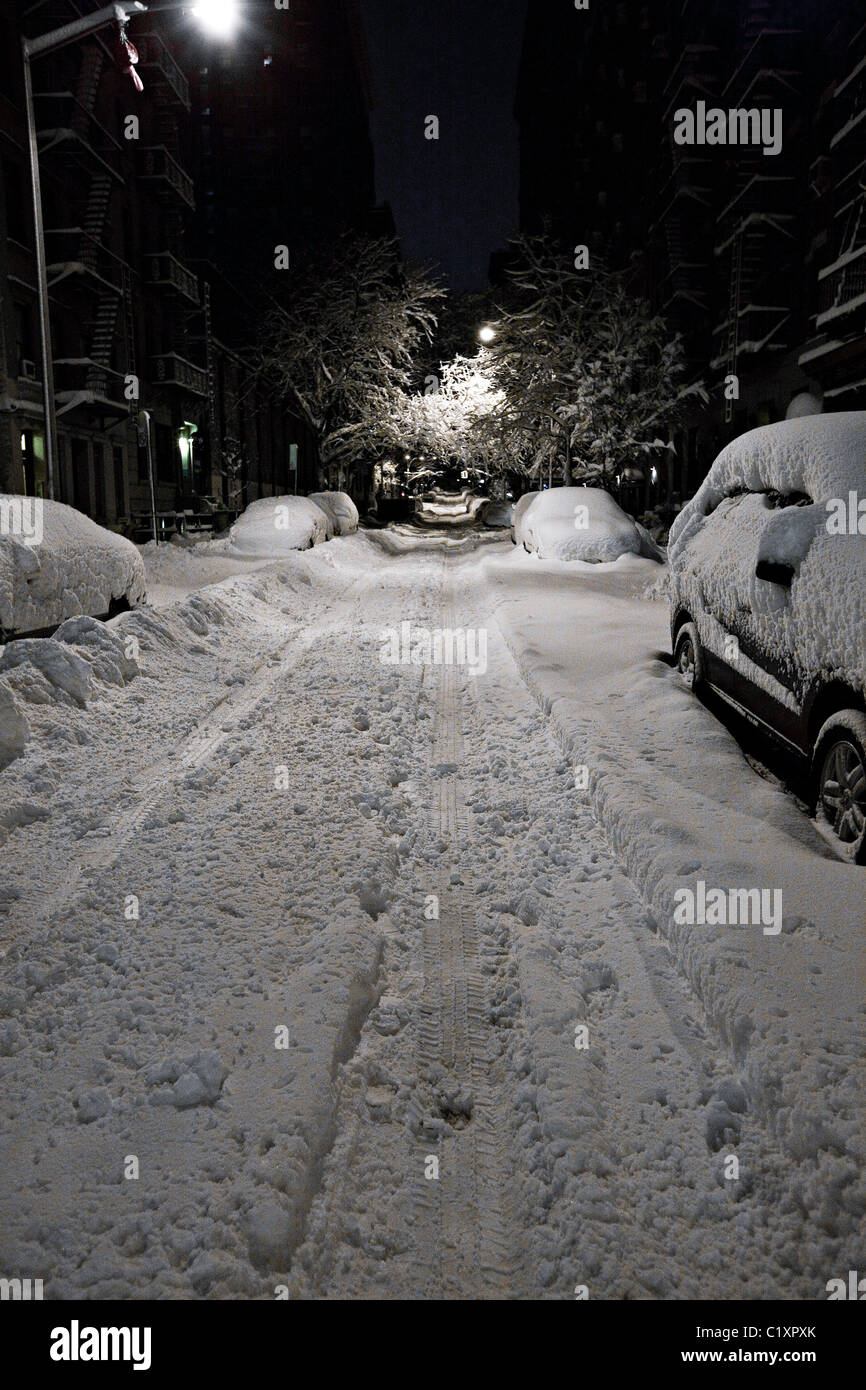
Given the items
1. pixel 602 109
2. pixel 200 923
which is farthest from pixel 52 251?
pixel 602 109

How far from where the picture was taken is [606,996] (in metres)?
3.35

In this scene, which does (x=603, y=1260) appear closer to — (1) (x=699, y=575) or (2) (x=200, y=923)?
(2) (x=200, y=923)

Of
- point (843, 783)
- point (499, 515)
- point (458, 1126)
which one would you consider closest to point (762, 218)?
point (499, 515)

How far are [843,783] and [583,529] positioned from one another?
14376 millimetres

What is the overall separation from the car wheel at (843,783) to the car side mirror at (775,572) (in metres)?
0.90

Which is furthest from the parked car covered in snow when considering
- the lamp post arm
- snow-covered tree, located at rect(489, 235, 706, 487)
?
the lamp post arm

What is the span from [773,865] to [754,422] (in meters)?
28.6

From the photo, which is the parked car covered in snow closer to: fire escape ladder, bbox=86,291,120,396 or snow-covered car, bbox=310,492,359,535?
snow-covered car, bbox=310,492,359,535

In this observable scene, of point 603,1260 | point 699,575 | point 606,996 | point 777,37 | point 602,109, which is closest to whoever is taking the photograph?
point 603,1260

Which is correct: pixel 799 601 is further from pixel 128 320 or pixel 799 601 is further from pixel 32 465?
pixel 128 320

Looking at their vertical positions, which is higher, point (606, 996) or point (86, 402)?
point (86, 402)

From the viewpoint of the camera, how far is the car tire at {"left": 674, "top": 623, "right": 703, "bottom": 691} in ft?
23.0

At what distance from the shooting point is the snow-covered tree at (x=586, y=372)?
2366cm

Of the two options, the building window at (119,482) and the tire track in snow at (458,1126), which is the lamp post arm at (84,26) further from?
the building window at (119,482)
